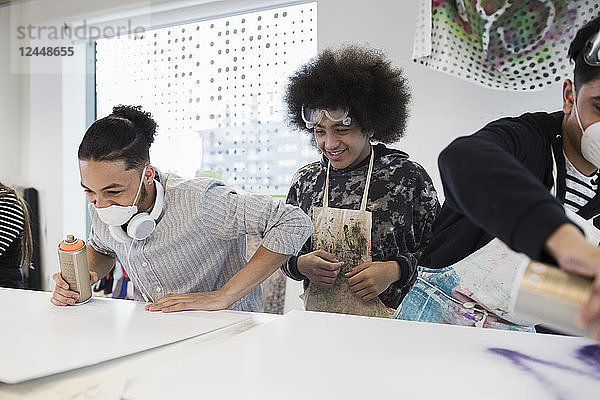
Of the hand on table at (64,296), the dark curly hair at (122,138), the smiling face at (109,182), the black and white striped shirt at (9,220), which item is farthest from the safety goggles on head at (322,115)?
the black and white striped shirt at (9,220)

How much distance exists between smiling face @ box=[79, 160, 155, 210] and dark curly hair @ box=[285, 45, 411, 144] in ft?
2.25

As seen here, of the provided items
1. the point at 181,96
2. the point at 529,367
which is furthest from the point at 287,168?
the point at 529,367

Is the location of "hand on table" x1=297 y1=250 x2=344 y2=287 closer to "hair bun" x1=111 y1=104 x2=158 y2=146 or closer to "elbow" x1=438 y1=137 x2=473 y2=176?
"hair bun" x1=111 y1=104 x2=158 y2=146

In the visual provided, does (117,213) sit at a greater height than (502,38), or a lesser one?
lesser

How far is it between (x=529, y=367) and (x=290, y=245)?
70cm

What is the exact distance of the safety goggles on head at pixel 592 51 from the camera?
87 centimetres

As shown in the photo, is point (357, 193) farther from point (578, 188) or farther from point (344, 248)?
point (578, 188)

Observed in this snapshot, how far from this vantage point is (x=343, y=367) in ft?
2.69

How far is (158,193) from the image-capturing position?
57.0 inches

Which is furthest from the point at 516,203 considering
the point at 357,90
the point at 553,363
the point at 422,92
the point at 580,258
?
the point at 422,92

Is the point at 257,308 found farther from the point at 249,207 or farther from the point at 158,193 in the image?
the point at 158,193

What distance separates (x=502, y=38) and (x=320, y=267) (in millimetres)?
919

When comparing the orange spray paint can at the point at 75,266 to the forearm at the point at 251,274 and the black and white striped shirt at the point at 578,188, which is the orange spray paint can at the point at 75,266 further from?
the black and white striped shirt at the point at 578,188

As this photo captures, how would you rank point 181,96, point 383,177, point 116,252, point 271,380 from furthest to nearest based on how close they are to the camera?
point 181,96, point 383,177, point 116,252, point 271,380
